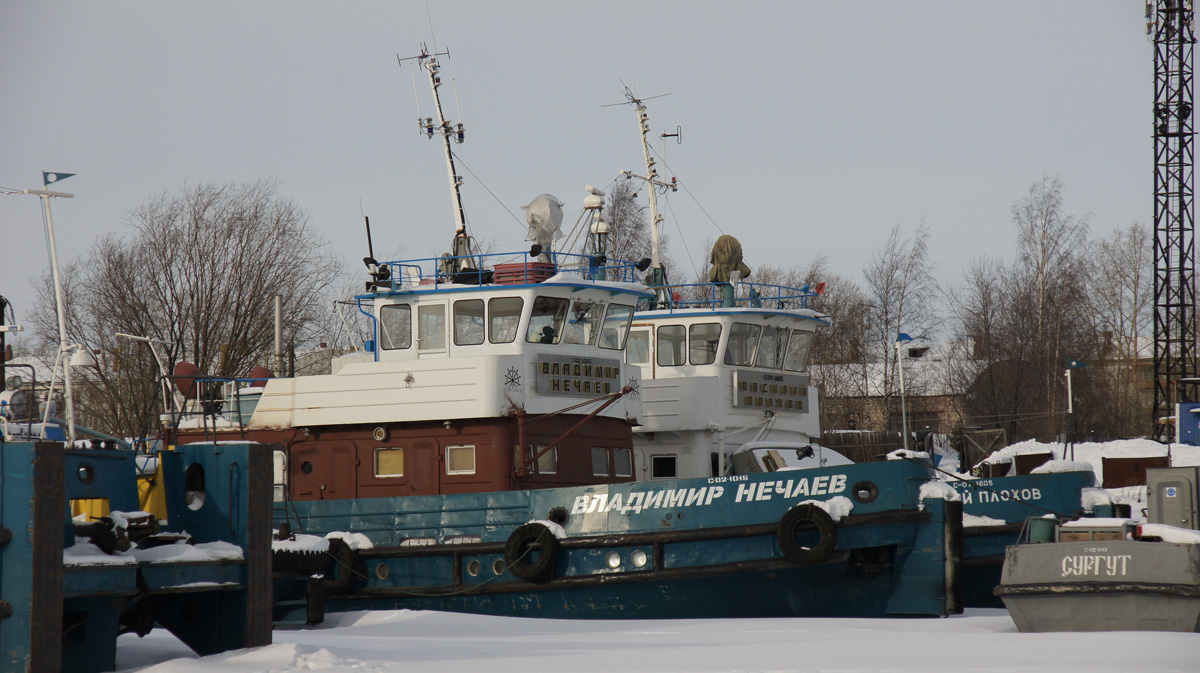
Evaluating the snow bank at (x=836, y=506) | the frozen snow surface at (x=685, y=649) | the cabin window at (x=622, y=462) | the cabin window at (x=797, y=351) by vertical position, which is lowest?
the frozen snow surface at (x=685, y=649)

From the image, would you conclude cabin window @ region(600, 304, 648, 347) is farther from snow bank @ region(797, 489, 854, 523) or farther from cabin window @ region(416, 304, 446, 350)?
snow bank @ region(797, 489, 854, 523)

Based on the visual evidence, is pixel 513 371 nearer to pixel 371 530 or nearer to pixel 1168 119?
pixel 371 530

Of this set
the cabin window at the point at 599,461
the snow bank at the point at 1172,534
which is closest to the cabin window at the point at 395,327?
the cabin window at the point at 599,461

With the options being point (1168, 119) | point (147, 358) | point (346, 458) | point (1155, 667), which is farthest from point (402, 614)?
point (1168, 119)

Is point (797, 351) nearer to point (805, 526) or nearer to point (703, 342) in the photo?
point (703, 342)

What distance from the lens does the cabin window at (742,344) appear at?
51.3ft

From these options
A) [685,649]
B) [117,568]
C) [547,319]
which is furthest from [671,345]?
[117,568]

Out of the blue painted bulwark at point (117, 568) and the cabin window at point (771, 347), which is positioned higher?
the cabin window at point (771, 347)

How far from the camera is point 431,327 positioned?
44.1ft

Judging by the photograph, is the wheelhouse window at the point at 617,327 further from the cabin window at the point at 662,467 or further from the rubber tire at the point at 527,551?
the rubber tire at the point at 527,551

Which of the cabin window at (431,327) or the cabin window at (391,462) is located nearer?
the cabin window at (391,462)

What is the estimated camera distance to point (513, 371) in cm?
1263

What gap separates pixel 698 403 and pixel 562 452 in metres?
2.41

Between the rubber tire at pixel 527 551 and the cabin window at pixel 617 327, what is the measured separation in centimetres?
276
